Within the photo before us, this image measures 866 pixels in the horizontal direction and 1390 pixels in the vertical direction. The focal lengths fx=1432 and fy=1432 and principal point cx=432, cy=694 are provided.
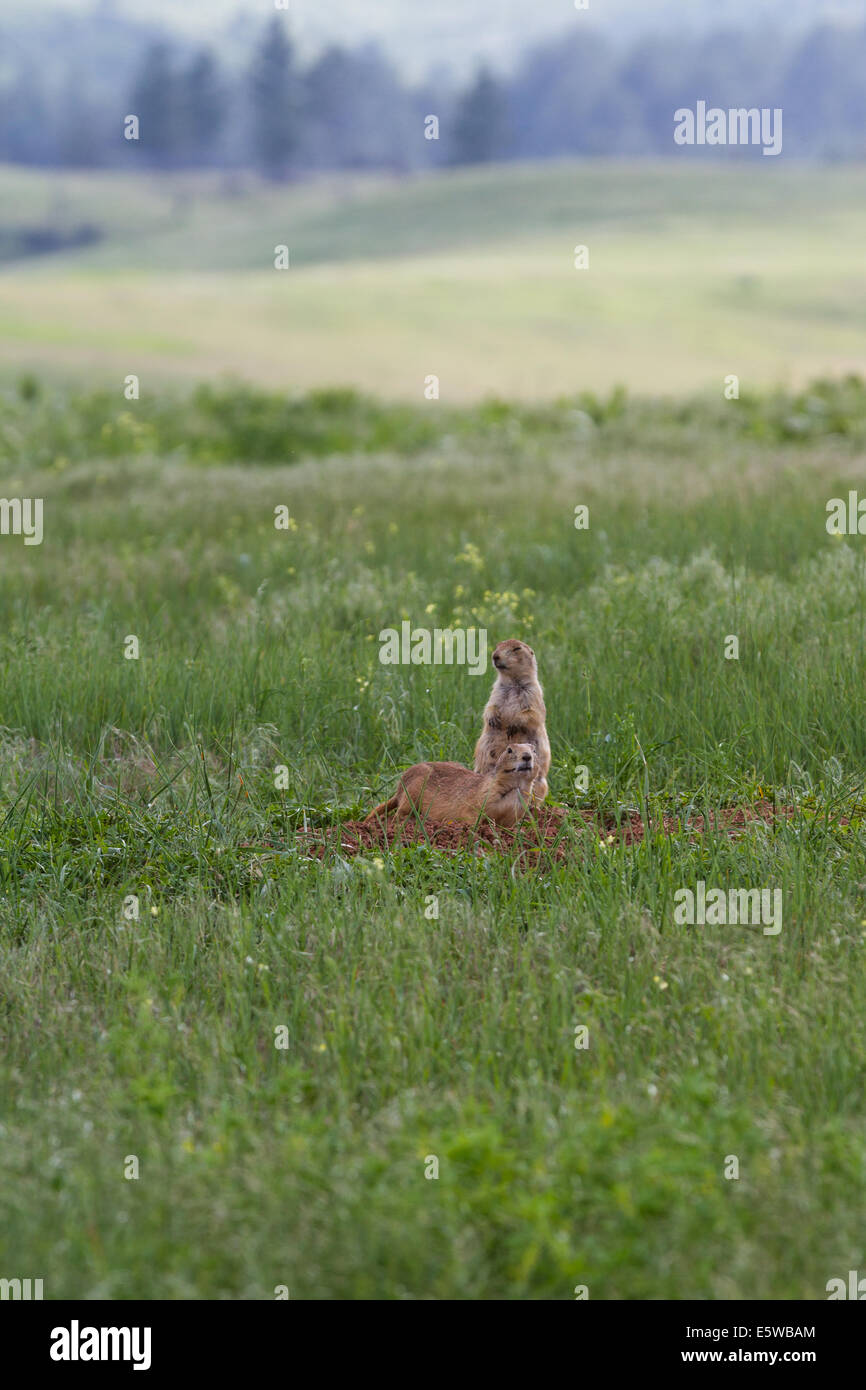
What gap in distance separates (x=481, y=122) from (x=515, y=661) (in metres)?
148

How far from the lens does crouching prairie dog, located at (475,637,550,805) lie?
24.7 ft

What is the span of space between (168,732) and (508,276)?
236 ft

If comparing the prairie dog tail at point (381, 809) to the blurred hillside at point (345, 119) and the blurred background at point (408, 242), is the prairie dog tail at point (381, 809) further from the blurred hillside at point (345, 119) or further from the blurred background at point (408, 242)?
the blurred hillside at point (345, 119)

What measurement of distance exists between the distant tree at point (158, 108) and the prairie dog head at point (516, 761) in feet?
490

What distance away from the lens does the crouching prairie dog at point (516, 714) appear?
7.52m

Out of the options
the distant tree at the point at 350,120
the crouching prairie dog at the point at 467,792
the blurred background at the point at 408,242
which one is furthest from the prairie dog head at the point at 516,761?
the distant tree at the point at 350,120

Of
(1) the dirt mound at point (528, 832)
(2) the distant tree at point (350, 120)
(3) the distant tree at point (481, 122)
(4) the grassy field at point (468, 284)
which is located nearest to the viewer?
(1) the dirt mound at point (528, 832)

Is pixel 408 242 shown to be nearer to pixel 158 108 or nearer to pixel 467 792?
pixel 158 108

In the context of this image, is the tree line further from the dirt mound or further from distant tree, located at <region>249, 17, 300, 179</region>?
the dirt mound

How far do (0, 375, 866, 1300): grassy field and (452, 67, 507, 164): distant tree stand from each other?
141332 mm

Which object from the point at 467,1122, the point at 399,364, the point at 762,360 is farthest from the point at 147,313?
the point at 467,1122

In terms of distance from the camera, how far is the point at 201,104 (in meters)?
149

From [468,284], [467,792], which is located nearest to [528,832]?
[467,792]

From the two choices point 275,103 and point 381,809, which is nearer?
point 381,809
